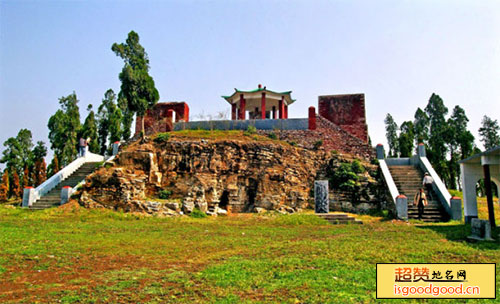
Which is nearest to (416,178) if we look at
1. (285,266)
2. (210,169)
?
(210,169)

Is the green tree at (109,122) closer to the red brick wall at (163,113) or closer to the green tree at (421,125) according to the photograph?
the red brick wall at (163,113)

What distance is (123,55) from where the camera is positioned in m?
20.5

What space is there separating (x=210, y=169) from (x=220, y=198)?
1511 mm

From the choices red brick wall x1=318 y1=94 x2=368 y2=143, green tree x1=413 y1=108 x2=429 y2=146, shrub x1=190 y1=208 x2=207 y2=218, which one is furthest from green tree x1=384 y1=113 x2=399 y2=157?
shrub x1=190 y1=208 x2=207 y2=218

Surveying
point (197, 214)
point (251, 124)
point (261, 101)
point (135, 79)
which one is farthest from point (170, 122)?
point (197, 214)

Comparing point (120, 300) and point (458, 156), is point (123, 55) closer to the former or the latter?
point (120, 300)

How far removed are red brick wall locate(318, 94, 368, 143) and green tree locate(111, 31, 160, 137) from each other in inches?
442

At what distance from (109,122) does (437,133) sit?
2786 centimetres

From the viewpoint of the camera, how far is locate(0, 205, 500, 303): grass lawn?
4.19 metres

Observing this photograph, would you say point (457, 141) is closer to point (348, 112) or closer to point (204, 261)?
point (348, 112)

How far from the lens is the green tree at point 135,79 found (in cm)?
1969

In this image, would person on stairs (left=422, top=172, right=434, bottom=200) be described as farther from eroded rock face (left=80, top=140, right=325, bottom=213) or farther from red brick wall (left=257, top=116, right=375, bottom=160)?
eroded rock face (left=80, top=140, right=325, bottom=213)

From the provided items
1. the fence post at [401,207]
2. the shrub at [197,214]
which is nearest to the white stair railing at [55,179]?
the shrub at [197,214]

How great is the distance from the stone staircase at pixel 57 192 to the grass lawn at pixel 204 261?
15.1ft
